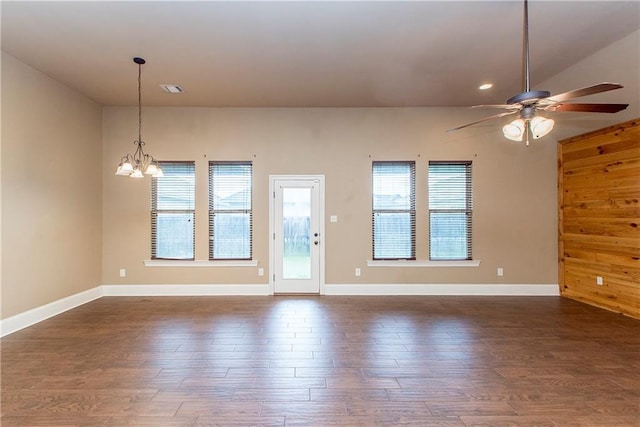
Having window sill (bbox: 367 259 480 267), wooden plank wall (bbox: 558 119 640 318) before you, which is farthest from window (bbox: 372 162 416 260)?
wooden plank wall (bbox: 558 119 640 318)

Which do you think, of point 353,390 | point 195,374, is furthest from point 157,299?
point 353,390

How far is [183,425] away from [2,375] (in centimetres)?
188

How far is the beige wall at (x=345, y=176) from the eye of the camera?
5164mm

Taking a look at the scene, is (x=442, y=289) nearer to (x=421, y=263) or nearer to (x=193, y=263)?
(x=421, y=263)

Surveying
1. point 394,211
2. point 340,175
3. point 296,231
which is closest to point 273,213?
point 296,231

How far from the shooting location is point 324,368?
2.70 meters

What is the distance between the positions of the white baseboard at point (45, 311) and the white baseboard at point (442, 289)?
12.2 feet

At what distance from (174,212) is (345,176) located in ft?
9.72

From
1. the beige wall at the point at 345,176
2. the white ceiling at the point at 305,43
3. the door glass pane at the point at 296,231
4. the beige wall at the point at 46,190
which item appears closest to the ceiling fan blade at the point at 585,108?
the white ceiling at the point at 305,43

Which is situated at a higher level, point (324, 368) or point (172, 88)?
point (172, 88)

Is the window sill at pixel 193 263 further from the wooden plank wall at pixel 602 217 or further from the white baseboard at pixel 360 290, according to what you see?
the wooden plank wall at pixel 602 217

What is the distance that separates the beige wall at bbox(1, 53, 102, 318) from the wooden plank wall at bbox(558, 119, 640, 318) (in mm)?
7551

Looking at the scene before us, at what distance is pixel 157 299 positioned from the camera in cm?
491

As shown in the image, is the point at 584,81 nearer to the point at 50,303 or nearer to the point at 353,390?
the point at 353,390
